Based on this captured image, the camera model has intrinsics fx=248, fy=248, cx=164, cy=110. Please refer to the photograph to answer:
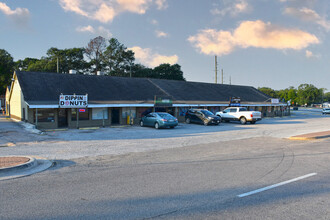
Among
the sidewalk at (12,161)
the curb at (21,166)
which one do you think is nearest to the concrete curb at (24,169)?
the curb at (21,166)

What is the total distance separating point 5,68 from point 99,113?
41.2 meters

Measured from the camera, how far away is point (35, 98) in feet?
70.6

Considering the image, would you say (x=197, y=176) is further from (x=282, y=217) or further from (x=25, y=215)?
(x=25, y=215)

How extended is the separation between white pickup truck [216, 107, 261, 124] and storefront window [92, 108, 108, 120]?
13809 millimetres

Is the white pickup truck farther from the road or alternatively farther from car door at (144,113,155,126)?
the road

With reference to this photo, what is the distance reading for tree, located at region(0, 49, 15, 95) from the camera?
51912 mm

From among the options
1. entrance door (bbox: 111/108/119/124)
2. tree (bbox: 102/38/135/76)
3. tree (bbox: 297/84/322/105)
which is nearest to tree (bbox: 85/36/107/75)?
tree (bbox: 102/38/135/76)

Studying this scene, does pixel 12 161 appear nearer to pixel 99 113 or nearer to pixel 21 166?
pixel 21 166

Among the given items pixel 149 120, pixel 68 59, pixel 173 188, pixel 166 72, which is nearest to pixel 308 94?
pixel 166 72

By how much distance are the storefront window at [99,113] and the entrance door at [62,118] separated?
2387 millimetres

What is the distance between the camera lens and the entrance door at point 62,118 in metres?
21.8

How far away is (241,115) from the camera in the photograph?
27.5 m

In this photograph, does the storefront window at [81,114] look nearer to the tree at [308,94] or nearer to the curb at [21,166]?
the curb at [21,166]

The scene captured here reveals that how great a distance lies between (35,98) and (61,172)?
16077 mm
